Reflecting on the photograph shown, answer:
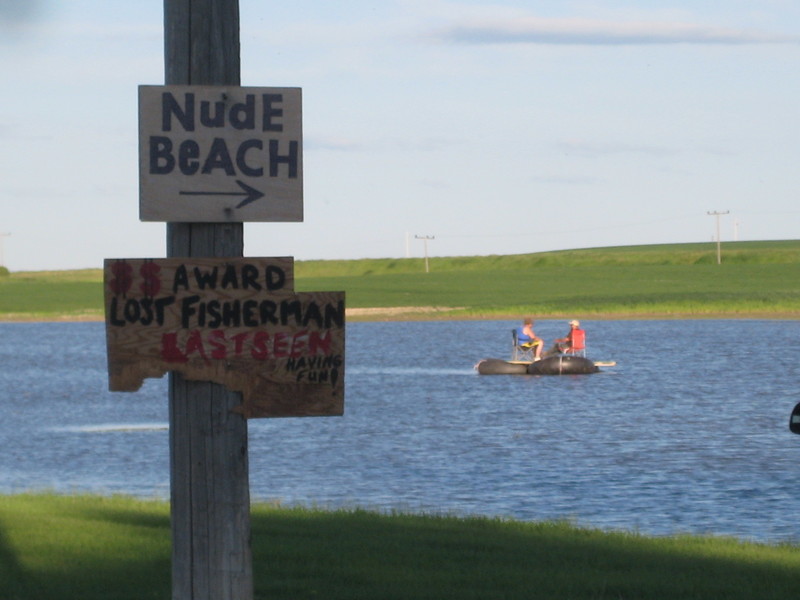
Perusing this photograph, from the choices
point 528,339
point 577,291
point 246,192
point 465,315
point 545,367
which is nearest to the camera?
point 246,192

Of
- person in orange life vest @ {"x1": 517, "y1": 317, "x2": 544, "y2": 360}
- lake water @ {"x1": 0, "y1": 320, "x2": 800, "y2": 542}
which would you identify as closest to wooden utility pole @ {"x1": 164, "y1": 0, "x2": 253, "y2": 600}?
lake water @ {"x1": 0, "y1": 320, "x2": 800, "y2": 542}

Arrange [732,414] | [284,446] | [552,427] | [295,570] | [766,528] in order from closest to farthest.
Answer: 1. [295,570]
2. [766,528]
3. [284,446]
4. [552,427]
5. [732,414]

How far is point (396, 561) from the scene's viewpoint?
357 inches

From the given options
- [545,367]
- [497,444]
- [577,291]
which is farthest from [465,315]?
[497,444]

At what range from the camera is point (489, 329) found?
81.8 meters

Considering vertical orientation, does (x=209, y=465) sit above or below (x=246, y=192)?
below

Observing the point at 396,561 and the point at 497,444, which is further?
the point at 497,444

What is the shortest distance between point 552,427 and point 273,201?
2324cm

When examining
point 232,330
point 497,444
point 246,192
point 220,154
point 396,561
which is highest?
point 220,154

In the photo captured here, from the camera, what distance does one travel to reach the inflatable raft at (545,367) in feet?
132

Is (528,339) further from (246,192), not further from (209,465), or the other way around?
(246,192)

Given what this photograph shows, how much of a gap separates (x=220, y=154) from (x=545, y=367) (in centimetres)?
3598

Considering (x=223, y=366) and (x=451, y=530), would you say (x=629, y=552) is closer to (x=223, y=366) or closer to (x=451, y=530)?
(x=451, y=530)

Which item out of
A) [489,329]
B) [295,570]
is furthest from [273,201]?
[489,329]
